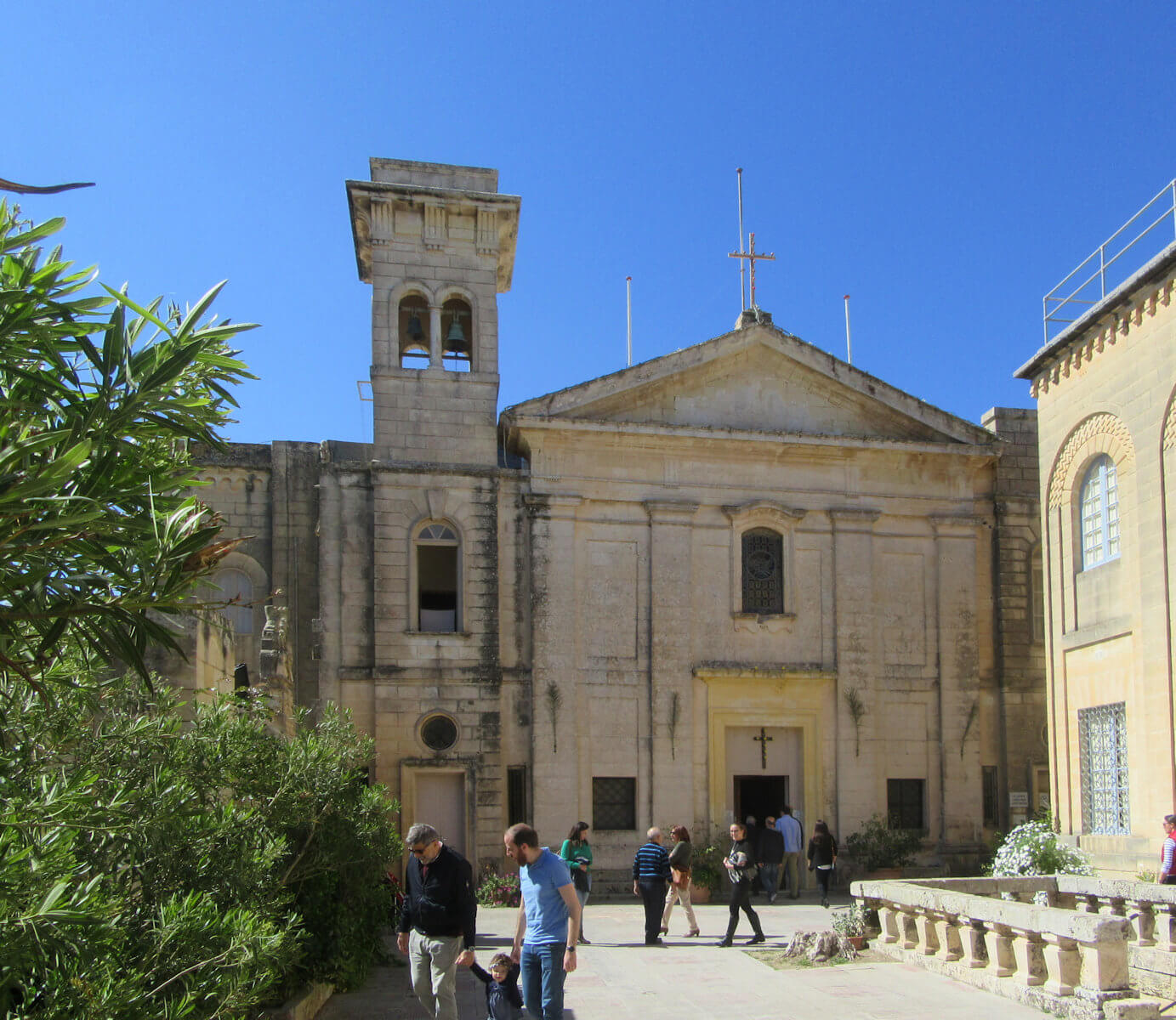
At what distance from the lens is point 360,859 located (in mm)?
11469

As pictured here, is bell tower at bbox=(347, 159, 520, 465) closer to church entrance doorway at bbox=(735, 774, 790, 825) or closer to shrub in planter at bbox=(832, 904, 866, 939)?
church entrance doorway at bbox=(735, 774, 790, 825)

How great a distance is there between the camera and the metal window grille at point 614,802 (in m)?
22.3

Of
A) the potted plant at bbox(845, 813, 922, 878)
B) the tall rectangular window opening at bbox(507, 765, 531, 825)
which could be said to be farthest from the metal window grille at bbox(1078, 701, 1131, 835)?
the tall rectangular window opening at bbox(507, 765, 531, 825)

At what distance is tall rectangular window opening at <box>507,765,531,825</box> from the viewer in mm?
22109

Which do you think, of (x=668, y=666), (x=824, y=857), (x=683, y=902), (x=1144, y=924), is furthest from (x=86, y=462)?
(x=668, y=666)

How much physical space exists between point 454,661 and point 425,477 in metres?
3.26

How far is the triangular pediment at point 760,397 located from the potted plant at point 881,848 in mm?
7292

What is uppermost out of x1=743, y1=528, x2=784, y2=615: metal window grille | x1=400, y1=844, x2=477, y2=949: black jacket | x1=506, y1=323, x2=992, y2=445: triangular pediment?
x1=506, y1=323, x2=992, y2=445: triangular pediment

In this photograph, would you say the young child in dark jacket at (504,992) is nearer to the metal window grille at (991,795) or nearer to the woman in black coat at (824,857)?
the woman in black coat at (824,857)

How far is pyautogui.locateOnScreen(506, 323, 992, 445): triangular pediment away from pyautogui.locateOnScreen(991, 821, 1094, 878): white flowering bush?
1025cm

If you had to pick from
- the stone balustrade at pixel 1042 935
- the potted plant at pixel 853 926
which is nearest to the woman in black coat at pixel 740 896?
the potted plant at pixel 853 926

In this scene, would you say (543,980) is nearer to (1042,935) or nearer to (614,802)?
(1042,935)

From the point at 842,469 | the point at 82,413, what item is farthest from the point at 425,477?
the point at 82,413

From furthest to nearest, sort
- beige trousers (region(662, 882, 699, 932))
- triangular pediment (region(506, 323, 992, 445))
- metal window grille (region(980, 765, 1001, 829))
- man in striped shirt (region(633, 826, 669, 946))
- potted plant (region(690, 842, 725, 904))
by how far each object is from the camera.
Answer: metal window grille (region(980, 765, 1001, 829))
triangular pediment (region(506, 323, 992, 445))
potted plant (region(690, 842, 725, 904))
beige trousers (region(662, 882, 699, 932))
man in striped shirt (region(633, 826, 669, 946))
